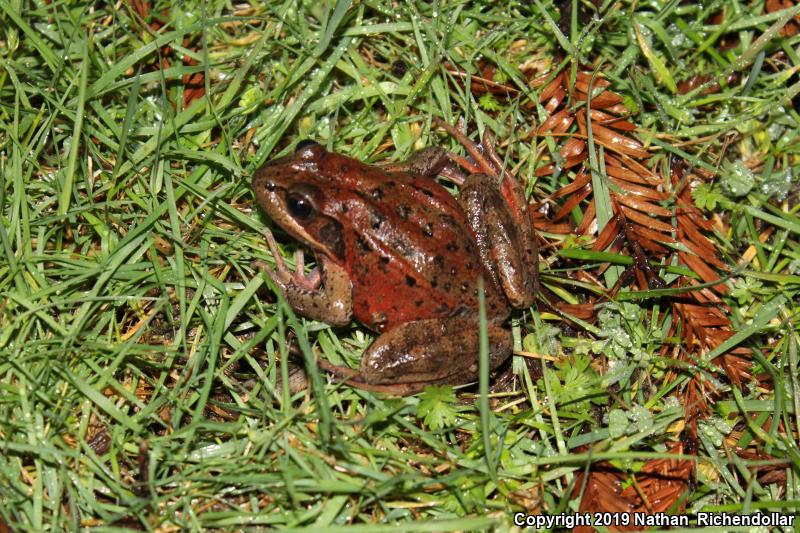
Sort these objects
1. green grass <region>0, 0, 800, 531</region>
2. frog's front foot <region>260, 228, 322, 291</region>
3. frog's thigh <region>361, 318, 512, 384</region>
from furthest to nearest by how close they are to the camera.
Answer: frog's front foot <region>260, 228, 322, 291</region>
frog's thigh <region>361, 318, 512, 384</region>
green grass <region>0, 0, 800, 531</region>

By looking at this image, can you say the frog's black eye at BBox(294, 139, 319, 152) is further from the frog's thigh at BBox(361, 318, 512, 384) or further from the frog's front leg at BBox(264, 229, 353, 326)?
the frog's thigh at BBox(361, 318, 512, 384)

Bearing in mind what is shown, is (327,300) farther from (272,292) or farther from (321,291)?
(272,292)

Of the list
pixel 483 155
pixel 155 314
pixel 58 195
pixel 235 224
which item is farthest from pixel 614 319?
pixel 58 195

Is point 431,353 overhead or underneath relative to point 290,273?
underneath

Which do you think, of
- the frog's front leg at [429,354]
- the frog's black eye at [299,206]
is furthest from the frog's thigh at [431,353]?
the frog's black eye at [299,206]
